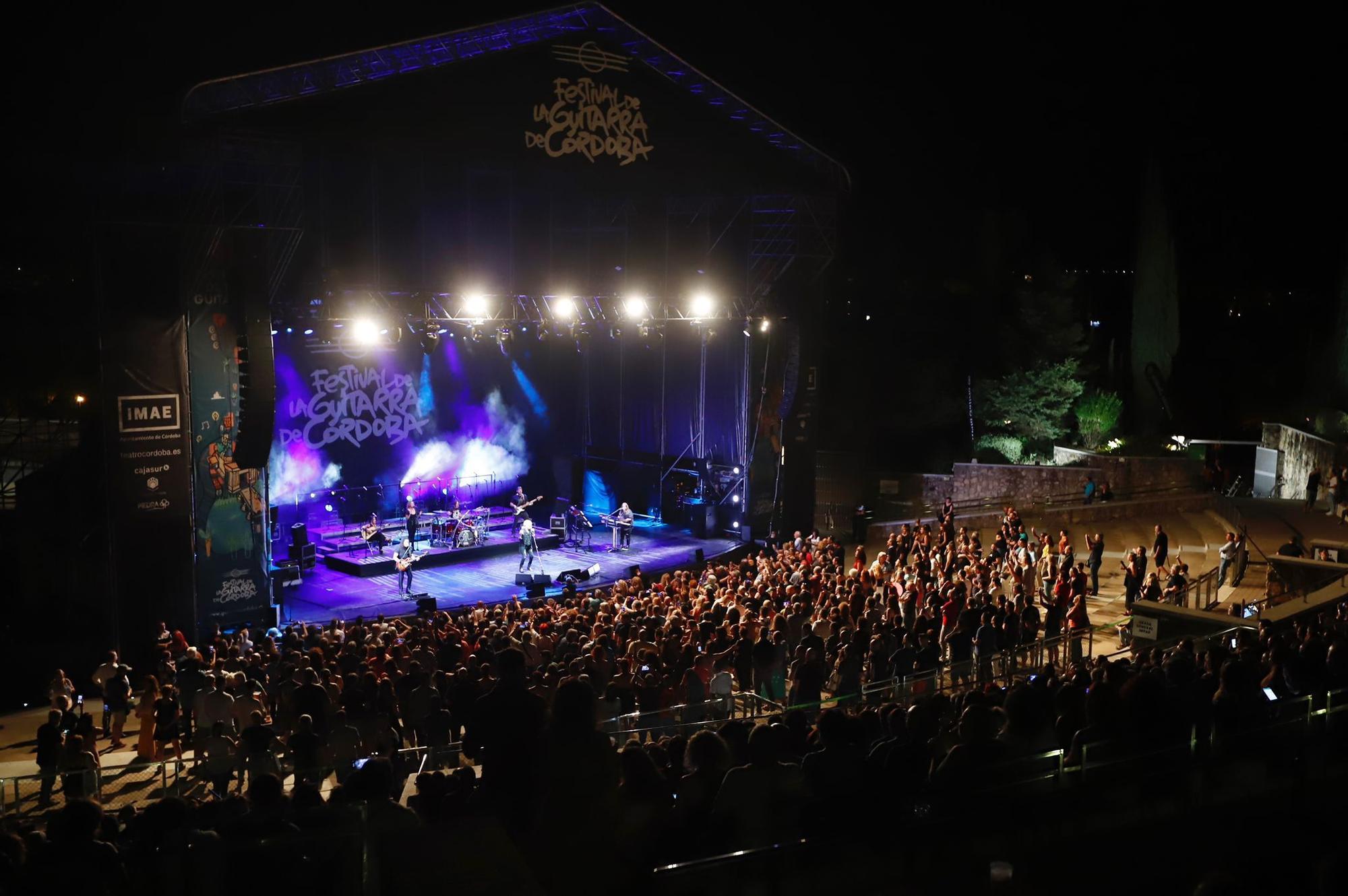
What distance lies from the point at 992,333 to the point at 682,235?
659 inches

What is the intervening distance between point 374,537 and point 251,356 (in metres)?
6.70

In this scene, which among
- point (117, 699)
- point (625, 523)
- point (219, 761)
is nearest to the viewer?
point (219, 761)

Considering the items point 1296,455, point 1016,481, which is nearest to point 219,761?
point 1016,481

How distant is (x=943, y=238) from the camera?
39.6 metres

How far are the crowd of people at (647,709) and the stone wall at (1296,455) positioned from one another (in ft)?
35.9

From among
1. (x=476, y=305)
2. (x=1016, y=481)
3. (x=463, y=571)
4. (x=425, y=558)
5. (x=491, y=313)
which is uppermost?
(x=476, y=305)

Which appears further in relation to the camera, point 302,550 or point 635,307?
point 635,307

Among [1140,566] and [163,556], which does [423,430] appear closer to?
[163,556]

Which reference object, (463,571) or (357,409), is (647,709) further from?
(357,409)

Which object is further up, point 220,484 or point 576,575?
point 220,484

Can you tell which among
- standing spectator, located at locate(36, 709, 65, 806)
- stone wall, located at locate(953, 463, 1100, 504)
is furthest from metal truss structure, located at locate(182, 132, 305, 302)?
stone wall, located at locate(953, 463, 1100, 504)

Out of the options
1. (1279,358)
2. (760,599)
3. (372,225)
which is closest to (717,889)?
(760,599)

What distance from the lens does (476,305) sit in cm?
1969

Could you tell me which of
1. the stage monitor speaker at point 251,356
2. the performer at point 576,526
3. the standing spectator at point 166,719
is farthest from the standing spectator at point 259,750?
the performer at point 576,526
